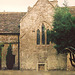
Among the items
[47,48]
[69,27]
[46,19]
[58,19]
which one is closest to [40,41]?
[47,48]

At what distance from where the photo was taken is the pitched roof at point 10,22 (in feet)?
117

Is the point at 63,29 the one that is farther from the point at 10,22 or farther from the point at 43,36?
the point at 10,22

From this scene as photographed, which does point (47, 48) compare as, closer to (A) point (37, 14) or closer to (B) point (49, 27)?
(B) point (49, 27)

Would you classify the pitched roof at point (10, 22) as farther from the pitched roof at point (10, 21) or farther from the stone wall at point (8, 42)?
the stone wall at point (8, 42)

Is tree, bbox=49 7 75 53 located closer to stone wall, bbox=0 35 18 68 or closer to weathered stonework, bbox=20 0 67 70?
weathered stonework, bbox=20 0 67 70

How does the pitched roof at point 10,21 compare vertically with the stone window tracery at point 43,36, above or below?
above

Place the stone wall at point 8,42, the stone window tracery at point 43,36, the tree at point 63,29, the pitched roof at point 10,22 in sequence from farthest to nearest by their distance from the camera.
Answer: the pitched roof at point 10,22 < the stone wall at point 8,42 < the stone window tracery at point 43,36 < the tree at point 63,29

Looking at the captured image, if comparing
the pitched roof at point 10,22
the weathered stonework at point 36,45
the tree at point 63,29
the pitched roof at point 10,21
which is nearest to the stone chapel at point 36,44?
the weathered stonework at point 36,45

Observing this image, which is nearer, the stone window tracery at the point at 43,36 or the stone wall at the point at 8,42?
the stone window tracery at the point at 43,36

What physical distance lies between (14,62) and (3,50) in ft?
9.38

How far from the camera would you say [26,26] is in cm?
3350

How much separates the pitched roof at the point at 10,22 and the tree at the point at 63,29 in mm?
9808

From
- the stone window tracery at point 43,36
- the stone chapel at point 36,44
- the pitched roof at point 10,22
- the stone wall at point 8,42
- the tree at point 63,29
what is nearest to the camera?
the tree at point 63,29

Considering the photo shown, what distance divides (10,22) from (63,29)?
48.5 ft
